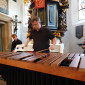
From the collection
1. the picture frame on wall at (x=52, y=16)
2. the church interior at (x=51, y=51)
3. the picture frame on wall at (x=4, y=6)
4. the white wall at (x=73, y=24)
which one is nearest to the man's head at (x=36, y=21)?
the church interior at (x=51, y=51)

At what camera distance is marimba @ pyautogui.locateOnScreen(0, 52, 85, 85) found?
0.79 metres

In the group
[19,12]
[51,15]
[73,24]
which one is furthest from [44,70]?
[19,12]

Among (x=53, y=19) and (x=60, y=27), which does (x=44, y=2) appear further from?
(x=60, y=27)

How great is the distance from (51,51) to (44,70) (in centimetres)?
281

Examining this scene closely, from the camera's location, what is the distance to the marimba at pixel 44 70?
0.79 meters

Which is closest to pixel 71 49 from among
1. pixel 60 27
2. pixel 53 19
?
pixel 60 27

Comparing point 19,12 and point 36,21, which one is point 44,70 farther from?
point 19,12

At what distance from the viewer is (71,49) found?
6434 millimetres

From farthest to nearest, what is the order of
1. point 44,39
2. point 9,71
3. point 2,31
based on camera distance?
point 2,31 < point 44,39 < point 9,71

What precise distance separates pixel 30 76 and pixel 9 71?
41 cm

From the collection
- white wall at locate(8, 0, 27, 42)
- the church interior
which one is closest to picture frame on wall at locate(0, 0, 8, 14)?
A: the church interior

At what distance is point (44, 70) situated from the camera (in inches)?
35.5

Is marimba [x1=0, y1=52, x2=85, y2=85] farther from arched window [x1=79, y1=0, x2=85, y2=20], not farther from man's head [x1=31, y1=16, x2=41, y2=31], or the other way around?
arched window [x1=79, y1=0, x2=85, y2=20]

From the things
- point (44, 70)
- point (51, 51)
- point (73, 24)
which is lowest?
point (51, 51)
